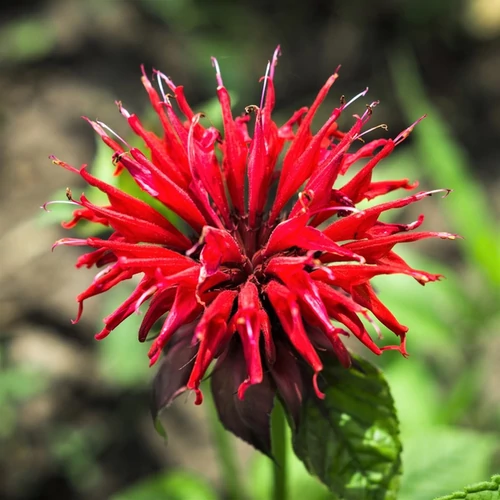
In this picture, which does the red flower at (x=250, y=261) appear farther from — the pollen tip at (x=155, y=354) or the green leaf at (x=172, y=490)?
the green leaf at (x=172, y=490)

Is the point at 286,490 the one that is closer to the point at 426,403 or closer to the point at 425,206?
the point at 426,403

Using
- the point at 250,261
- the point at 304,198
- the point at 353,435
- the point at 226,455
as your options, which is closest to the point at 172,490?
the point at 226,455

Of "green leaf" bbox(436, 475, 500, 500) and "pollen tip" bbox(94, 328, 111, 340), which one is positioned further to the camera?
"pollen tip" bbox(94, 328, 111, 340)

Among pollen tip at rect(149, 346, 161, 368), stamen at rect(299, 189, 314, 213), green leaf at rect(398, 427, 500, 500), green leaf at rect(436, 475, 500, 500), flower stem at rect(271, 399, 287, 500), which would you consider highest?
stamen at rect(299, 189, 314, 213)

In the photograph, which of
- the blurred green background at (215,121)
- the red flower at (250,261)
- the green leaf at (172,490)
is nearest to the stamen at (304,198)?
the red flower at (250,261)

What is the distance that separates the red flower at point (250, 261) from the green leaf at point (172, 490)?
103 cm

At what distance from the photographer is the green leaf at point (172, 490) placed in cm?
219

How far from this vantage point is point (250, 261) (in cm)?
138

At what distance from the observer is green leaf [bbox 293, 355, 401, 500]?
51.9 inches

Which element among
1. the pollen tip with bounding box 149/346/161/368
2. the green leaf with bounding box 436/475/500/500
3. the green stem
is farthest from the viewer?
the green stem

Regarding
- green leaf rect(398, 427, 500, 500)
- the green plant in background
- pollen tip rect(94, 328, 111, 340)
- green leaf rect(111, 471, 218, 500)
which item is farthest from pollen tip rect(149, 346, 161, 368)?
green leaf rect(111, 471, 218, 500)

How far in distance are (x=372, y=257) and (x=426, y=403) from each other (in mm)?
1379

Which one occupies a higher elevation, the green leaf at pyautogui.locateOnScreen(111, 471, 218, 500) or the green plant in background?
the green plant in background

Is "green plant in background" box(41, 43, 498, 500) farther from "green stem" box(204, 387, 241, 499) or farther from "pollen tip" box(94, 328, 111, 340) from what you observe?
"green stem" box(204, 387, 241, 499)
